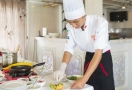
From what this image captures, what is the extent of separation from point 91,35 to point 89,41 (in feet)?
0.20

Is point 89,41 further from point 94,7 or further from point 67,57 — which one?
point 94,7

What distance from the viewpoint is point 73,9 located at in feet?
4.57

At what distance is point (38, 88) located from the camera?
3.83ft

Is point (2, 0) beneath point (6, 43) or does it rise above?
above

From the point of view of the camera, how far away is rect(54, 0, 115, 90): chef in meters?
1.32

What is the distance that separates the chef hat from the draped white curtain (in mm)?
3318

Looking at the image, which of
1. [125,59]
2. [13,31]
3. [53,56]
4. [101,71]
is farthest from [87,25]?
[13,31]

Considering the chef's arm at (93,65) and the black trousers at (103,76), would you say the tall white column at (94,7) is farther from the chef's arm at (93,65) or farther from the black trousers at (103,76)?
the chef's arm at (93,65)

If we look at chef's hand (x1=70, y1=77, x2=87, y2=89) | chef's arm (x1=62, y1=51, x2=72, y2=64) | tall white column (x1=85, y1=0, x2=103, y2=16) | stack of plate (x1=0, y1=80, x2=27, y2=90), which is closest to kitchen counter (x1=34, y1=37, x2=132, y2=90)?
tall white column (x1=85, y1=0, x2=103, y2=16)

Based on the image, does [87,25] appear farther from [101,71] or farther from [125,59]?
[125,59]

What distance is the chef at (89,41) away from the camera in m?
1.32

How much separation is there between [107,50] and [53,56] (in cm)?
248

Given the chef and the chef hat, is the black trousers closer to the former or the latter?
the chef

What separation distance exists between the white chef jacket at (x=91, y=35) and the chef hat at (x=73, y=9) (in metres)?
0.13
